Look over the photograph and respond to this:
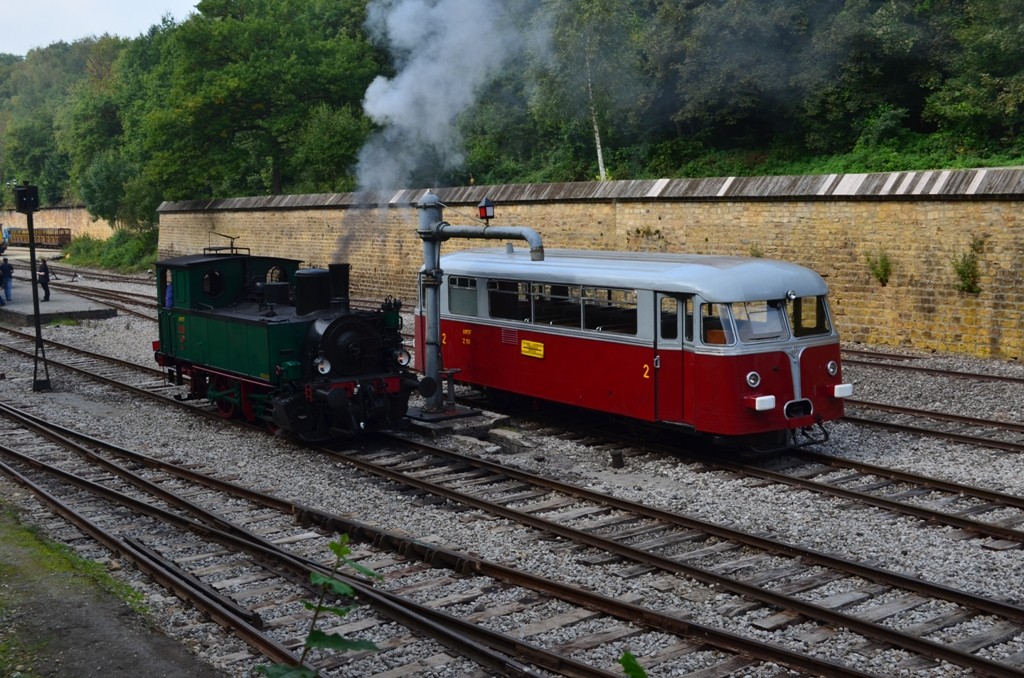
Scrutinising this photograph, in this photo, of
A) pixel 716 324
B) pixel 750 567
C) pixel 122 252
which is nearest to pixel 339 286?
pixel 716 324

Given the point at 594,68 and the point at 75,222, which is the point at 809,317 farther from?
the point at 75,222

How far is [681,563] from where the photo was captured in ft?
26.7

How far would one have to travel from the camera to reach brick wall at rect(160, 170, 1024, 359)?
17266mm

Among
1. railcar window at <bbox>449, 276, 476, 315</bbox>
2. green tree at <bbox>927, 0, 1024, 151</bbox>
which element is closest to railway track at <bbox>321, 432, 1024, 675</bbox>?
railcar window at <bbox>449, 276, 476, 315</bbox>

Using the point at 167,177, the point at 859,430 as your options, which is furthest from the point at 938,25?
the point at 167,177

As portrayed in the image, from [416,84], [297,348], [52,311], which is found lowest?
[52,311]

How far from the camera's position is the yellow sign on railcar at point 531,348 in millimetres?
13336

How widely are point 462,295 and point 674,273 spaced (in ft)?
13.8

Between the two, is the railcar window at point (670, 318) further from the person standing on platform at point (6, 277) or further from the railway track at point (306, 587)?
the person standing on platform at point (6, 277)

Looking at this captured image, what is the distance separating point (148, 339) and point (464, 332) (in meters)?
12.1

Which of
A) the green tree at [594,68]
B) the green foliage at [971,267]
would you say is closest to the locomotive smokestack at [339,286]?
the green foliage at [971,267]

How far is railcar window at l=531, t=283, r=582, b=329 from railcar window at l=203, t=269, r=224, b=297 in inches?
185

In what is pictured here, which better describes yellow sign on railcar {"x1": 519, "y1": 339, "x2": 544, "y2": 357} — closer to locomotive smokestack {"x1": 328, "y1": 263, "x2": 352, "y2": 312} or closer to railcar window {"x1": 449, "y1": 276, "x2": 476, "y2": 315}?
railcar window {"x1": 449, "y1": 276, "x2": 476, "y2": 315}

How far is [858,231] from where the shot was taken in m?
19.1
